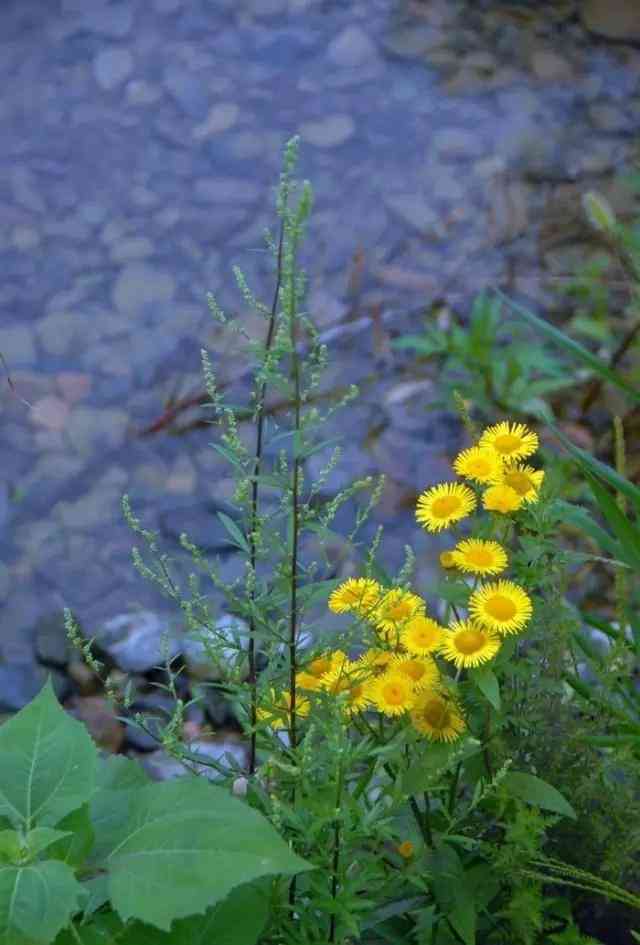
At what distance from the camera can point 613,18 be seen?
15.0 feet

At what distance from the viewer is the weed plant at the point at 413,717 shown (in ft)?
4.25

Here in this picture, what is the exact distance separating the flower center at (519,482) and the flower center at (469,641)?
15 centimetres

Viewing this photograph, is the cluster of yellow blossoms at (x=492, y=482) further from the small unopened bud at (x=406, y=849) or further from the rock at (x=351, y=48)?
the rock at (x=351, y=48)

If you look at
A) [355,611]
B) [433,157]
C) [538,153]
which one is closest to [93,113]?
[433,157]

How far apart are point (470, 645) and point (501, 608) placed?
0.05m

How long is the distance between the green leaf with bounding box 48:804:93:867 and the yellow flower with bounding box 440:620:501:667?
0.36 meters

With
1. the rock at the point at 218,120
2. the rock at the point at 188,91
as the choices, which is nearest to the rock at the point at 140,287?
the rock at the point at 218,120

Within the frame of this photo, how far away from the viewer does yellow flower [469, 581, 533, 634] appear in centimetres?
132

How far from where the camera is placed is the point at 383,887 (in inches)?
54.7

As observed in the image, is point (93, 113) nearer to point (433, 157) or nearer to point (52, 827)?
point (433, 157)

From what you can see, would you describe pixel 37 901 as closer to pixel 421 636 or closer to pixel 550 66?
pixel 421 636

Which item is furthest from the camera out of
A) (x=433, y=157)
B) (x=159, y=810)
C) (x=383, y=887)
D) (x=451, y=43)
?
(x=451, y=43)

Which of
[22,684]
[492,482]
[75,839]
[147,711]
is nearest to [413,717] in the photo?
[492,482]

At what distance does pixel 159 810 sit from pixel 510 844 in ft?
1.28
